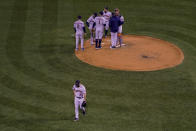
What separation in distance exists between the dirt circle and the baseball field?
0.51m

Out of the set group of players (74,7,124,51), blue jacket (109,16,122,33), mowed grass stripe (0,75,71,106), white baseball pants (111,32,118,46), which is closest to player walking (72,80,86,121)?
mowed grass stripe (0,75,71,106)

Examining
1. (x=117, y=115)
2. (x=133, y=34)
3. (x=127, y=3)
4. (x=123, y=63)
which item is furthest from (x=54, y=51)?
(x=127, y=3)

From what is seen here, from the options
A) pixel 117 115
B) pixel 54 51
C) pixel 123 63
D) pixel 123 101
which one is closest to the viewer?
pixel 117 115

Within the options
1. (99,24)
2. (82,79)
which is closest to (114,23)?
(99,24)

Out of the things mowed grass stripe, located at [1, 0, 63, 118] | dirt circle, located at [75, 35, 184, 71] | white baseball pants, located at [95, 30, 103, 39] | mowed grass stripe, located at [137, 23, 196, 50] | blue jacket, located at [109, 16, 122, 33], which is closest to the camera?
dirt circle, located at [75, 35, 184, 71]

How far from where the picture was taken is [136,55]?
2114 cm

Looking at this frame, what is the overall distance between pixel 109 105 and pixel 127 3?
15.2 metres

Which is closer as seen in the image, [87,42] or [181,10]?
[87,42]

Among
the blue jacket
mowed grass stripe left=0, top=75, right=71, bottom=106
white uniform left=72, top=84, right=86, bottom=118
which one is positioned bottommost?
mowed grass stripe left=0, top=75, right=71, bottom=106

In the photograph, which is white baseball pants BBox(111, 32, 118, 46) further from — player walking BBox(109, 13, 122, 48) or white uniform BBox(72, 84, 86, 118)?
white uniform BBox(72, 84, 86, 118)

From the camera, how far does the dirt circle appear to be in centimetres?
1984

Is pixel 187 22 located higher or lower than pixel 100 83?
higher

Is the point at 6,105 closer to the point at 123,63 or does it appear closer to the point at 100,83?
Result: the point at 100,83

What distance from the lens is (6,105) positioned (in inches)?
624
